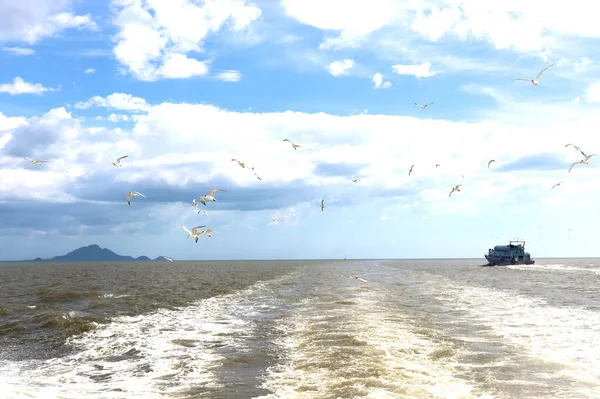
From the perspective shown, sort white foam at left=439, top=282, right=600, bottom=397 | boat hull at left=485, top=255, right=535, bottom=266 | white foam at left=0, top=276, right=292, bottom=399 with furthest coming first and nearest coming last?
boat hull at left=485, top=255, right=535, bottom=266, white foam at left=439, top=282, right=600, bottom=397, white foam at left=0, top=276, right=292, bottom=399

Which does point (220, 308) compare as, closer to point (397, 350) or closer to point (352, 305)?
point (352, 305)

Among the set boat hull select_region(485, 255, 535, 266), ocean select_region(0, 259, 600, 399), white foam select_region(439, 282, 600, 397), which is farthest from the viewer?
boat hull select_region(485, 255, 535, 266)

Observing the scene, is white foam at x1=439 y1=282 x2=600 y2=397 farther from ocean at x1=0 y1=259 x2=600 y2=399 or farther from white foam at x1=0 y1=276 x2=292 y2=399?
white foam at x1=0 y1=276 x2=292 y2=399

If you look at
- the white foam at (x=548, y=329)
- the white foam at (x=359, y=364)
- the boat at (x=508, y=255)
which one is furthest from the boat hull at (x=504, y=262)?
the white foam at (x=359, y=364)

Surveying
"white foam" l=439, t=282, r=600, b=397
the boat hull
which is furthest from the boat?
"white foam" l=439, t=282, r=600, b=397

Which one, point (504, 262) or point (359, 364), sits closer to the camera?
point (359, 364)

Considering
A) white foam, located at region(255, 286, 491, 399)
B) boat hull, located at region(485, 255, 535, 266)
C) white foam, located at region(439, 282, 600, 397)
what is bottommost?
boat hull, located at region(485, 255, 535, 266)

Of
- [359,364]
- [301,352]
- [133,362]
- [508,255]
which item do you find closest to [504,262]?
[508,255]

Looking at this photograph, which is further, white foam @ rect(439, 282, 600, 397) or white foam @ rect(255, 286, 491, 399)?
white foam @ rect(439, 282, 600, 397)

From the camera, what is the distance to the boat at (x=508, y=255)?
139000 mm

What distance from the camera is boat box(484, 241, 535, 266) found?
456 ft

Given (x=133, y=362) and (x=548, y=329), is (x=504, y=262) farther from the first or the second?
(x=133, y=362)

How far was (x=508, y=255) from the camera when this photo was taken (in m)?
139

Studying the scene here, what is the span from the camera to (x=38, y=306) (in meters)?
33.7
